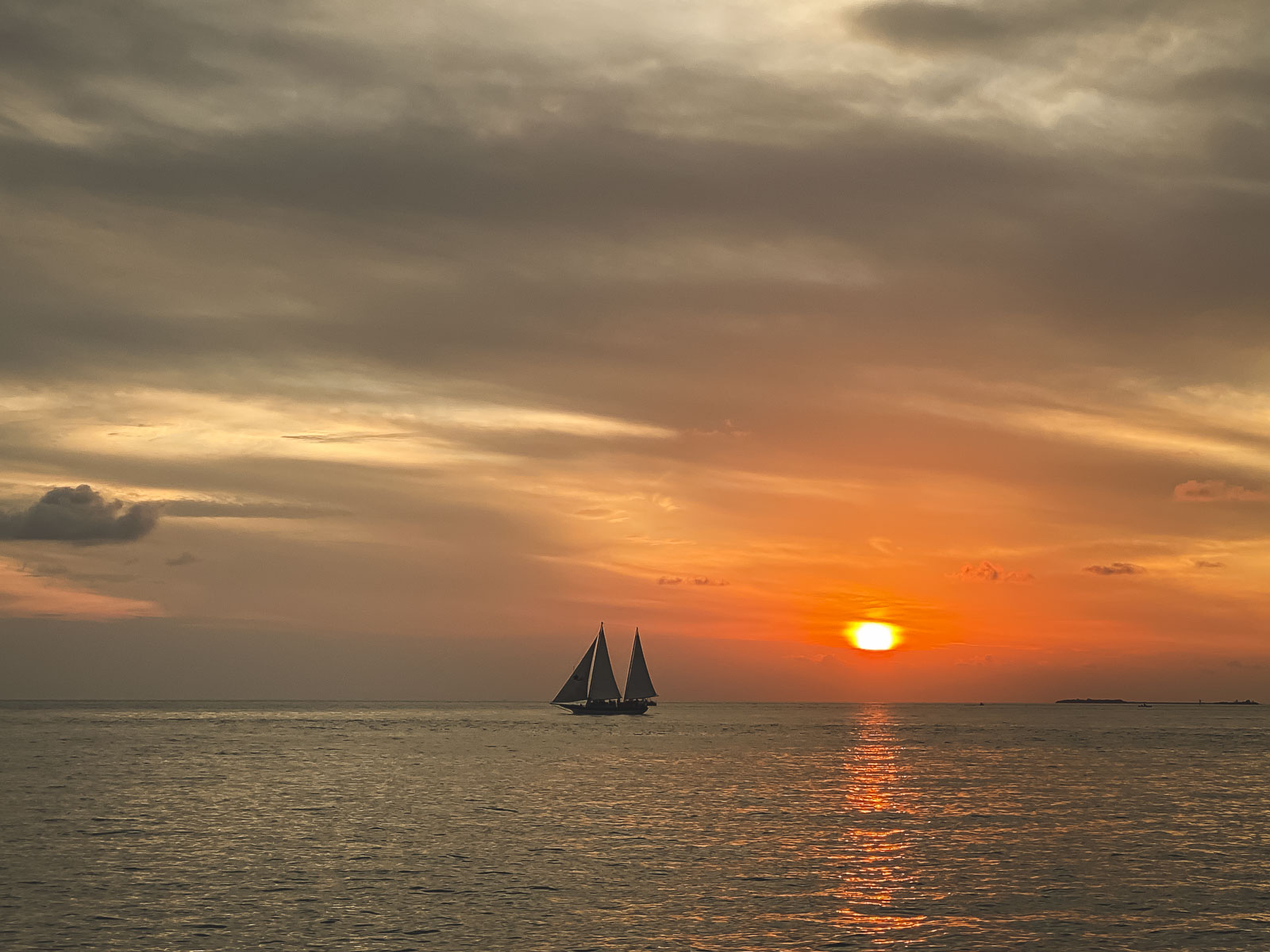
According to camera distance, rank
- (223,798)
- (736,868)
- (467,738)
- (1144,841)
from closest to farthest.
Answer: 1. (736,868)
2. (1144,841)
3. (223,798)
4. (467,738)

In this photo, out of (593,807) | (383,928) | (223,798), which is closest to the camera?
(383,928)

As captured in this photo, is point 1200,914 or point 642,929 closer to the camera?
point 642,929

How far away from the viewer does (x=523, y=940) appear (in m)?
37.9

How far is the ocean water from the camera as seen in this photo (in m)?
39.7

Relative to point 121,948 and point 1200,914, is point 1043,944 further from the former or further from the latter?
point 121,948

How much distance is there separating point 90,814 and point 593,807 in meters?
33.0

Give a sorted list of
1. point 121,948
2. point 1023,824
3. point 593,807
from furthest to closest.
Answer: point 593,807 < point 1023,824 < point 121,948

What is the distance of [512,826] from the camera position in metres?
66.8

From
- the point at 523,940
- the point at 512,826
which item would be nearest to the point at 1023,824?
the point at 512,826

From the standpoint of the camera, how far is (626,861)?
54062 millimetres

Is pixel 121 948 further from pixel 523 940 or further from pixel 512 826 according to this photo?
pixel 512 826

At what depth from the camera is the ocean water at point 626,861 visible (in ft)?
130

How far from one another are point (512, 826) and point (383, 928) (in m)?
27.7

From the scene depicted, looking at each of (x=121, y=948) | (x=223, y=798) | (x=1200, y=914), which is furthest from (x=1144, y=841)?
(x=223, y=798)
